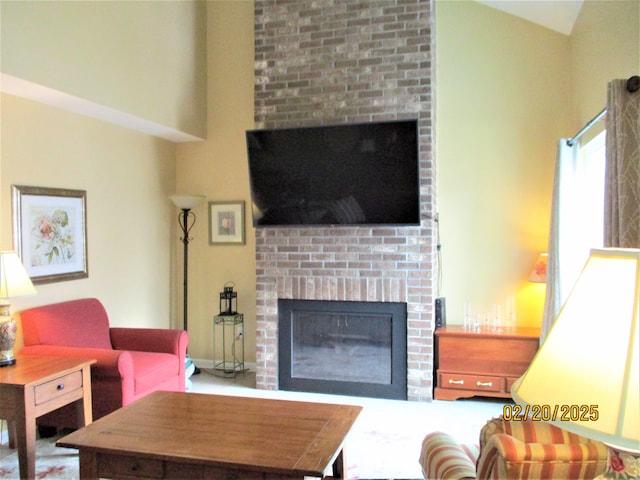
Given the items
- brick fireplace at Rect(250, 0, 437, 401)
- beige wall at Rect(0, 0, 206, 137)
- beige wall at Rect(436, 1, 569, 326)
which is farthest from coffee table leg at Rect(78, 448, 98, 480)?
beige wall at Rect(436, 1, 569, 326)

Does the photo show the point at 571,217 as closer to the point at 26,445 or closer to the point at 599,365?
the point at 599,365

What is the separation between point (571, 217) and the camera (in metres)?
3.98

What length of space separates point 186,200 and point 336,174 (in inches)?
60.9

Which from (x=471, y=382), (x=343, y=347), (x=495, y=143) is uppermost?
(x=495, y=143)

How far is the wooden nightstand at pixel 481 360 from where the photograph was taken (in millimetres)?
4125

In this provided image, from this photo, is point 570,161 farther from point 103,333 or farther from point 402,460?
point 103,333

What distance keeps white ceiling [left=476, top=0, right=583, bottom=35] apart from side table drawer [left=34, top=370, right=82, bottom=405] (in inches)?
162

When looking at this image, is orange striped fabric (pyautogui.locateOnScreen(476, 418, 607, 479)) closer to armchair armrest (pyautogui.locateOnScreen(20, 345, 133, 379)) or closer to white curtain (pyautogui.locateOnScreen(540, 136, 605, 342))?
armchair armrest (pyautogui.locateOnScreen(20, 345, 133, 379))

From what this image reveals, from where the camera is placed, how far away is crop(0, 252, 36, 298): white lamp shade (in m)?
2.94

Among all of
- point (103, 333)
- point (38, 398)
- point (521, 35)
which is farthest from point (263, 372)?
point (521, 35)

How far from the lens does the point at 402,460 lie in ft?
10.3

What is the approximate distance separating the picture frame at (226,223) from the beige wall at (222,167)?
0.05 m

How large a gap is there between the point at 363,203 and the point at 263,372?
169 cm
